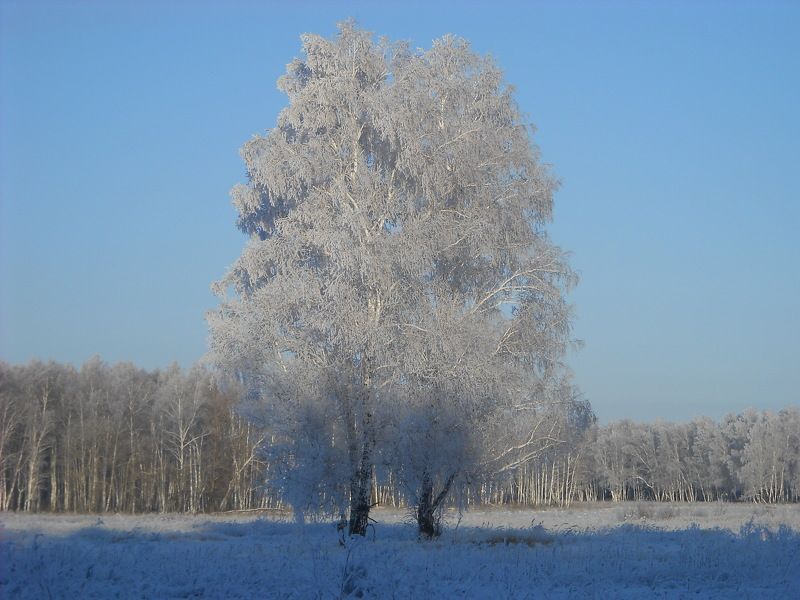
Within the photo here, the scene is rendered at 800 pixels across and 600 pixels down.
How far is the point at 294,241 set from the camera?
57.6 ft

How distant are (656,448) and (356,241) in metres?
92.2

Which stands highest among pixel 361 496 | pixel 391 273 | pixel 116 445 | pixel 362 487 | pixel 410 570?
pixel 391 273

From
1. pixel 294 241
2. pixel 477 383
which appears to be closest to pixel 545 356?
pixel 477 383

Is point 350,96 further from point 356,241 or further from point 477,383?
point 477,383

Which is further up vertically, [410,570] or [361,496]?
[361,496]

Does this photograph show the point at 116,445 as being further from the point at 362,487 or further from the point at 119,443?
the point at 362,487

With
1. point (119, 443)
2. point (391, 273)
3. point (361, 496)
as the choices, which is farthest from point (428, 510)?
point (119, 443)

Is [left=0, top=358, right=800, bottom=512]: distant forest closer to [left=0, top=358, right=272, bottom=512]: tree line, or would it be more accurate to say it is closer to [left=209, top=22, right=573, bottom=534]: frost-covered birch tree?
[left=0, top=358, right=272, bottom=512]: tree line

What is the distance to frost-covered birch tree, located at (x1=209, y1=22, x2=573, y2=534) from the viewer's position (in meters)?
16.5

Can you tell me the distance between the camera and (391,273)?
661 inches

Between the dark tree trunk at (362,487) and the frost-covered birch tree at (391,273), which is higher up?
the frost-covered birch tree at (391,273)

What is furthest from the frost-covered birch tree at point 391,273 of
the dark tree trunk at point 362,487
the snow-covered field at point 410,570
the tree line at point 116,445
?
the tree line at point 116,445

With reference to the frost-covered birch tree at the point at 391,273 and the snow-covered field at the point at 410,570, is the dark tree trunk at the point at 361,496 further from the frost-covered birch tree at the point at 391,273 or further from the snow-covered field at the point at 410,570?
the snow-covered field at the point at 410,570

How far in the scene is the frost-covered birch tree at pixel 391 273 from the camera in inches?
649
